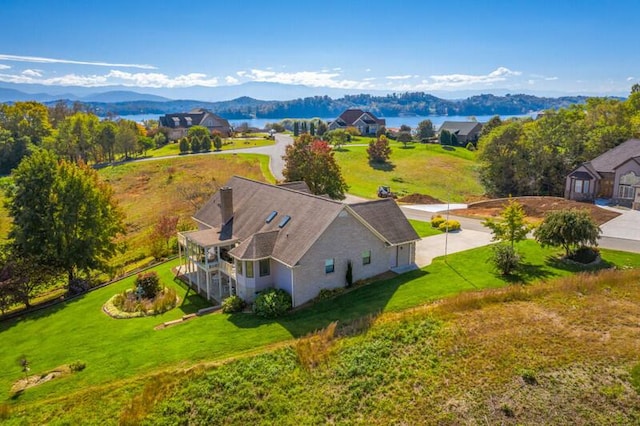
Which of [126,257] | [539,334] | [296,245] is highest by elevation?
[296,245]

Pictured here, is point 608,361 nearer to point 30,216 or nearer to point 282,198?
point 282,198

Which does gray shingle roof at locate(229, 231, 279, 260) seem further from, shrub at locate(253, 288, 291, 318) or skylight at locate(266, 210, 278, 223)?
→ shrub at locate(253, 288, 291, 318)

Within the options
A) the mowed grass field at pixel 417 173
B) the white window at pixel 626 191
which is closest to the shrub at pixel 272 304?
the mowed grass field at pixel 417 173

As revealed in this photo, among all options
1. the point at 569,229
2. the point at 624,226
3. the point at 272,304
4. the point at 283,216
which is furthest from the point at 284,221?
the point at 624,226

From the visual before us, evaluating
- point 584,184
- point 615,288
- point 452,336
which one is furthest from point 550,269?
point 584,184

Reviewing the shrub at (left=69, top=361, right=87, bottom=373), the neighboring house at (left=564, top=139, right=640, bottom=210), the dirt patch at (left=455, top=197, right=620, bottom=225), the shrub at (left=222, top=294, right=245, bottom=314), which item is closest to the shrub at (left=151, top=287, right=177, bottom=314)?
the shrub at (left=222, top=294, right=245, bottom=314)

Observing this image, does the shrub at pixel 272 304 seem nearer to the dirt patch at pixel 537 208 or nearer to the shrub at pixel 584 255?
the shrub at pixel 584 255

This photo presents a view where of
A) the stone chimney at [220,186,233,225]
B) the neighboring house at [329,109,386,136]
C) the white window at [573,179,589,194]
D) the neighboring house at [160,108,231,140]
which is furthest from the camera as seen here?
the neighboring house at [329,109,386,136]
